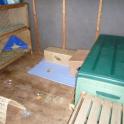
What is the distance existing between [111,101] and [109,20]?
1298mm

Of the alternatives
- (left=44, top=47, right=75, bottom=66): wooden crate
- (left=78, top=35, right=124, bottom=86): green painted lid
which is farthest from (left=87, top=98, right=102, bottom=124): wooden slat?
(left=44, top=47, right=75, bottom=66): wooden crate

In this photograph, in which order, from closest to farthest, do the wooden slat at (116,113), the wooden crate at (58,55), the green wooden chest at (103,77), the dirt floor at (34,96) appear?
the wooden slat at (116,113) < the green wooden chest at (103,77) < the dirt floor at (34,96) < the wooden crate at (58,55)

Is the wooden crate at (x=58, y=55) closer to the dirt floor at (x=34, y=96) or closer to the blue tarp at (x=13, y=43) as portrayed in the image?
the dirt floor at (x=34, y=96)

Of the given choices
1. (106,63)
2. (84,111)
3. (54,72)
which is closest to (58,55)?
(54,72)

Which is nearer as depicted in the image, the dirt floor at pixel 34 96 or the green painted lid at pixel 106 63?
the green painted lid at pixel 106 63

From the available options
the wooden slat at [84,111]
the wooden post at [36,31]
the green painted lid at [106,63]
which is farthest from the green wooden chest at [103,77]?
the wooden post at [36,31]

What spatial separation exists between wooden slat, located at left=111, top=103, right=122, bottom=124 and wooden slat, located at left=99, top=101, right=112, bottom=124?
2 cm

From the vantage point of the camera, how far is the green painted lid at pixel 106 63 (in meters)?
1.22

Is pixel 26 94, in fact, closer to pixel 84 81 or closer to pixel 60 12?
pixel 84 81

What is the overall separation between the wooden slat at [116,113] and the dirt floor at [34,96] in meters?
0.53

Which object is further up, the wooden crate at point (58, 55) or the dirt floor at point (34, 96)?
the wooden crate at point (58, 55)

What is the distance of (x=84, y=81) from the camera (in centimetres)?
127

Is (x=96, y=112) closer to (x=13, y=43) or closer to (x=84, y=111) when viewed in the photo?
(x=84, y=111)

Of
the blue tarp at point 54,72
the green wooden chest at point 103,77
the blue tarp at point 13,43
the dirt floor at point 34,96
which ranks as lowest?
the dirt floor at point 34,96
